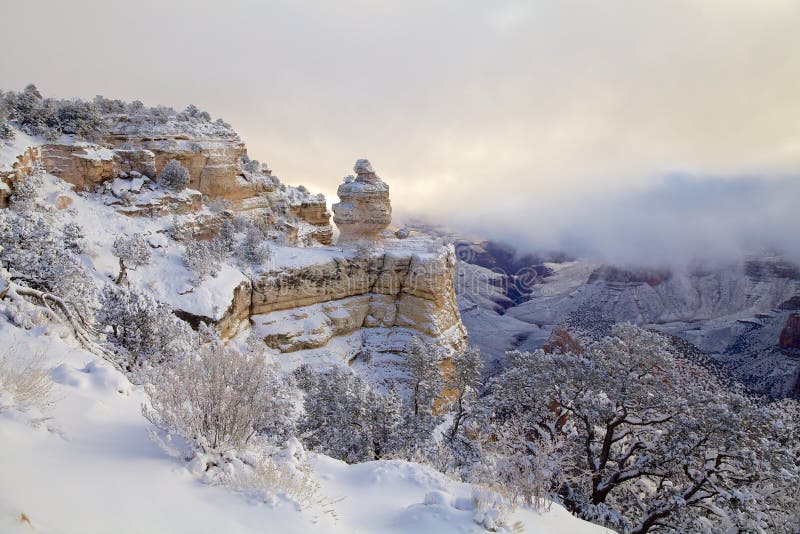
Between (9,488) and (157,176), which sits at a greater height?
(157,176)

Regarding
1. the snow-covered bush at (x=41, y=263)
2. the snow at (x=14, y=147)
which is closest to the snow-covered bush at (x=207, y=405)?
the snow-covered bush at (x=41, y=263)

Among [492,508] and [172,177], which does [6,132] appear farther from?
[492,508]

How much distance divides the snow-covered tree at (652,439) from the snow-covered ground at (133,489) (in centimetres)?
450

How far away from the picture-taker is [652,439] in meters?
9.99

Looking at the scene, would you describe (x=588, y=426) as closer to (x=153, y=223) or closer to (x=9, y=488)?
(x=9, y=488)

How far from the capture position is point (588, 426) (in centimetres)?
1021

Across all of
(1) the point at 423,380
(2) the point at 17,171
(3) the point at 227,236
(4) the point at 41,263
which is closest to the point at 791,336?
(1) the point at 423,380

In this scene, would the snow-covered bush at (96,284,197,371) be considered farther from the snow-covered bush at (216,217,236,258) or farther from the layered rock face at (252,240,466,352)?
the snow-covered bush at (216,217,236,258)

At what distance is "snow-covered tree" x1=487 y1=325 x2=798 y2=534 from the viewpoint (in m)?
7.88

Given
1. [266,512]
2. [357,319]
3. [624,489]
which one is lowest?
[624,489]

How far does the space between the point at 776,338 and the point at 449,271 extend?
2567 inches

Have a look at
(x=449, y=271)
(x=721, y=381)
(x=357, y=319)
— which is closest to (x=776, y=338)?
(x=721, y=381)

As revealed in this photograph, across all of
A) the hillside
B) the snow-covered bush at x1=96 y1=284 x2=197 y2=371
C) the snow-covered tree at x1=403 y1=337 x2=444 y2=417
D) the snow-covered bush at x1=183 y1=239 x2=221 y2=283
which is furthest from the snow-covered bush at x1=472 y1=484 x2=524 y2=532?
the snow-covered bush at x1=183 y1=239 x2=221 y2=283

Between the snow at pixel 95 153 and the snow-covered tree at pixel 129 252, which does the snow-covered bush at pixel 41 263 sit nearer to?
the snow-covered tree at pixel 129 252
